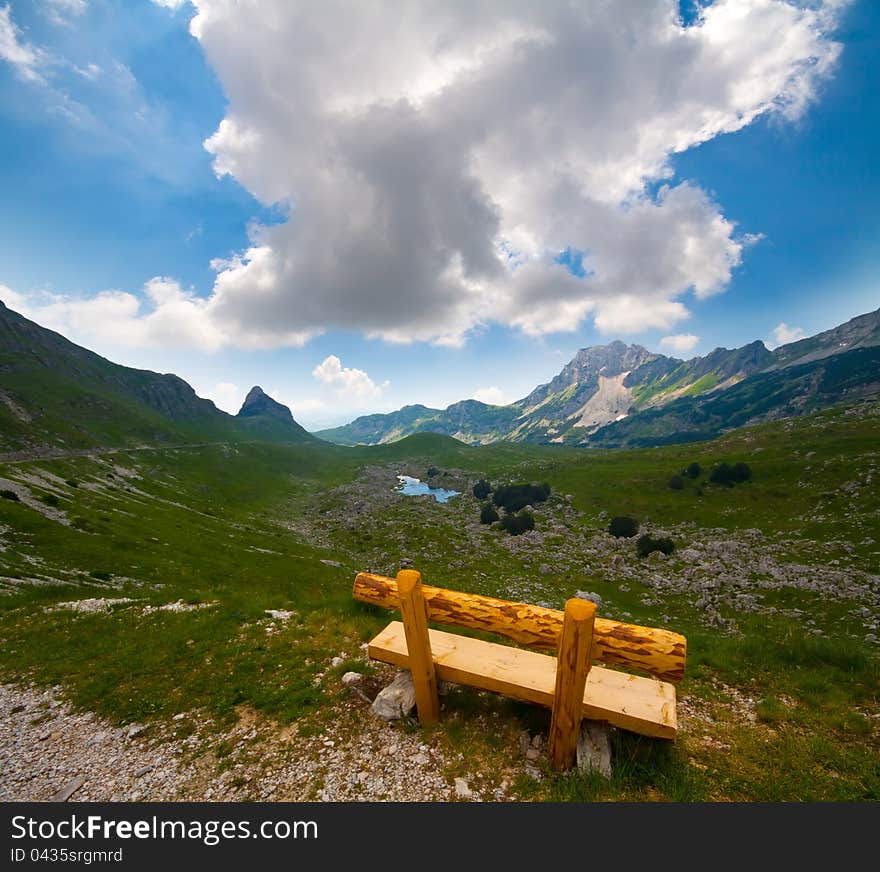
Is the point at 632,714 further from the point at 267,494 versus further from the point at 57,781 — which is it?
the point at 267,494

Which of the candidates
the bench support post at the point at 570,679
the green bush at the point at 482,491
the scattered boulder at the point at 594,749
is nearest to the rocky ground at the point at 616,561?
the green bush at the point at 482,491

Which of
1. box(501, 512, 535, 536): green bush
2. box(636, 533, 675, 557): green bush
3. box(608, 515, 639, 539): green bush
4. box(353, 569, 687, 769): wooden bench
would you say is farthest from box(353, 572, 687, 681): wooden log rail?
box(501, 512, 535, 536): green bush

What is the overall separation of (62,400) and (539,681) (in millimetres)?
180075

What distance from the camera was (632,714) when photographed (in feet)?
21.3

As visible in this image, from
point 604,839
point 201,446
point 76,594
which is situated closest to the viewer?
point 604,839

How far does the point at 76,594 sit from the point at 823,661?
29701 millimetres

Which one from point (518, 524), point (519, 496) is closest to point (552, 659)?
point (518, 524)

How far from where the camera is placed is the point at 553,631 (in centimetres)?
682

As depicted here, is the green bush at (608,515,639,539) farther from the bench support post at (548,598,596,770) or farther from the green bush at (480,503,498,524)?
the bench support post at (548,598,596,770)

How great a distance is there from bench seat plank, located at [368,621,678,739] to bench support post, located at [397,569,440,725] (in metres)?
0.41

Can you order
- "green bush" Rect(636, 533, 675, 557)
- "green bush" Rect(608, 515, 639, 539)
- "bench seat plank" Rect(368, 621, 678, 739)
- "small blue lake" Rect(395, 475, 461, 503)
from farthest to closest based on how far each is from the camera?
"small blue lake" Rect(395, 475, 461, 503) < "green bush" Rect(608, 515, 639, 539) < "green bush" Rect(636, 533, 675, 557) < "bench seat plank" Rect(368, 621, 678, 739)

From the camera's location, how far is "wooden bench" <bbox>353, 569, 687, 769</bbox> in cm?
618

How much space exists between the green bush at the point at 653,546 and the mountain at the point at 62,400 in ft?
378

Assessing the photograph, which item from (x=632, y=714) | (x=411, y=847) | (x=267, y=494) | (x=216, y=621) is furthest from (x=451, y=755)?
(x=267, y=494)
